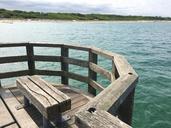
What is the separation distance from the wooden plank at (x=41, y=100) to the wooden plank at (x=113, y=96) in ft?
3.76

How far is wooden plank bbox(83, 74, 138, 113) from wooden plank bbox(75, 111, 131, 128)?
0.11 m

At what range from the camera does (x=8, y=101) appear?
4.70 metres

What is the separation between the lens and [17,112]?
4.20 meters

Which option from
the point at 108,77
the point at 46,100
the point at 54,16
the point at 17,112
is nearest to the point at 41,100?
the point at 46,100

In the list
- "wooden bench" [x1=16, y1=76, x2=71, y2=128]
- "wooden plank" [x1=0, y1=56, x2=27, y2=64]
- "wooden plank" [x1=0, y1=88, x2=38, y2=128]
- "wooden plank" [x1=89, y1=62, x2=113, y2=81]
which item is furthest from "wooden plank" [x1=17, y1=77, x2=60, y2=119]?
"wooden plank" [x1=0, y1=56, x2=27, y2=64]

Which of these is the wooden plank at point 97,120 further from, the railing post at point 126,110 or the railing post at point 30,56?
the railing post at point 30,56

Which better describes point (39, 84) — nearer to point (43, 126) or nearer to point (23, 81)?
point (23, 81)

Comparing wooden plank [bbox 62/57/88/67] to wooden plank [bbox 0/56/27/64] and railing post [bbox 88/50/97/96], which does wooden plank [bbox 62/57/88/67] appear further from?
wooden plank [bbox 0/56/27/64]

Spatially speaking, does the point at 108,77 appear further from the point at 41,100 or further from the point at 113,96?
the point at 113,96

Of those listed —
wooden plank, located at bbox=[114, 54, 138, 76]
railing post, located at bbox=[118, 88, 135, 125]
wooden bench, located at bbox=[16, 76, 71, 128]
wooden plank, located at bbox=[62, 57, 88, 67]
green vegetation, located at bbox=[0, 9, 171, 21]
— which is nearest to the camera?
railing post, located at bbox=[118, 88, 135, 125]

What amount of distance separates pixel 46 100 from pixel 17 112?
3.46 ft

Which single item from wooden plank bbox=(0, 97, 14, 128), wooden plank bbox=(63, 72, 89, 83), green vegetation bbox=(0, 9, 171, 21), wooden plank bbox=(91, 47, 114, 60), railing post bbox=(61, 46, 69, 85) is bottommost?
green vegetation bbox=(0, 9, 171, 21)

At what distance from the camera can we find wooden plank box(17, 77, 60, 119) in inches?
130

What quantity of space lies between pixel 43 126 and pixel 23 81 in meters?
1.10
